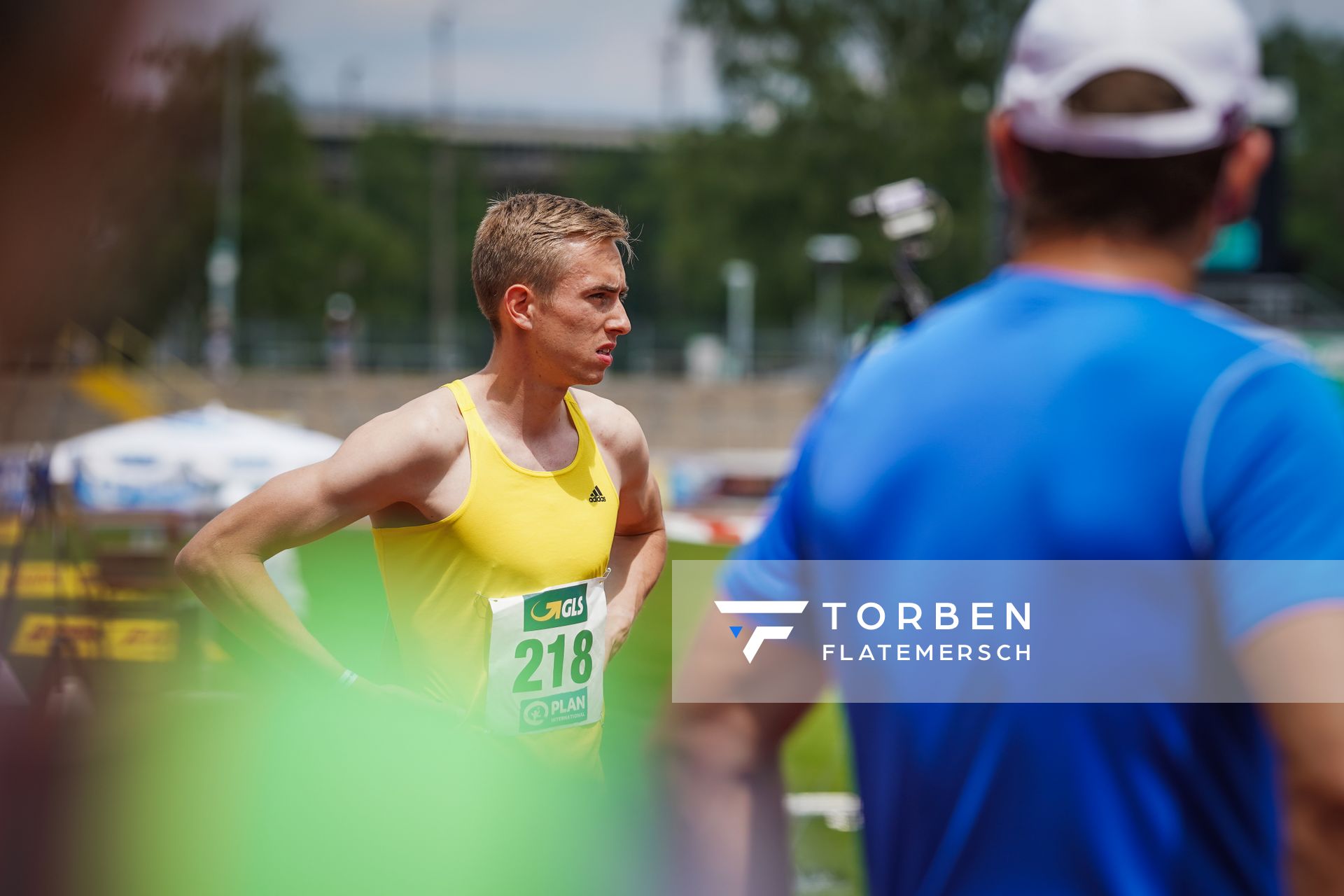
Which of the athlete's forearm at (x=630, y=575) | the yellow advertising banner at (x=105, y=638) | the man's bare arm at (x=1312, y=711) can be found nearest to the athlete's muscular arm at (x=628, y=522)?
the athlete's forearm at (x=630, y=575)

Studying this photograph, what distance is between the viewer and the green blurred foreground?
221 centimetres

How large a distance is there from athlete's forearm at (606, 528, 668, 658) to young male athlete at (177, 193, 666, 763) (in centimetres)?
6

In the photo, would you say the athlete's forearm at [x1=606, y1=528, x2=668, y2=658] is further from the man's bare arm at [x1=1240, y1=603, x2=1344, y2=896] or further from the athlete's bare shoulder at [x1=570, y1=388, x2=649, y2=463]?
the man's bare arm at [x1=1240, y1=603, x2=1344, y2=896]

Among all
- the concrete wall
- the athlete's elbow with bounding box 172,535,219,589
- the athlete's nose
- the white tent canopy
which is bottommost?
the athlete's elbow with bounding box 172,535,219,589

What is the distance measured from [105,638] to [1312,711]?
6.75 metres

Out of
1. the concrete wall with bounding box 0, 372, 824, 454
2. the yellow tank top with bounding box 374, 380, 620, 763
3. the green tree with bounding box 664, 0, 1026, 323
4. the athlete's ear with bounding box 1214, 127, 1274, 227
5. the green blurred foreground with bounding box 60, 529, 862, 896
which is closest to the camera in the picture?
the athlete's ear with bounding box 1214, 127, 1274, 227

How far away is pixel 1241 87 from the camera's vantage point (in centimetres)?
110

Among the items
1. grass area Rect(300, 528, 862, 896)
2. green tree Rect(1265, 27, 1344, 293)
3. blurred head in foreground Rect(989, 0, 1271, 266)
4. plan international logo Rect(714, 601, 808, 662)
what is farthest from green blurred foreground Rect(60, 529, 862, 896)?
green tree Rect(1265, 27, 1344, 293)

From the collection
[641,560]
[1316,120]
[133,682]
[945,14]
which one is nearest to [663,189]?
[945,14]

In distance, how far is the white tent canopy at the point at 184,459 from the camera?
6.38 m

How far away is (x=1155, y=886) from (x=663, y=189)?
37685 millimetres

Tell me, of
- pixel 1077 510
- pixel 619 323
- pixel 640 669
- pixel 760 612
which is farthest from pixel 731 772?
pixel 640 669

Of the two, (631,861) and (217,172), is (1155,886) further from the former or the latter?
(217,172)

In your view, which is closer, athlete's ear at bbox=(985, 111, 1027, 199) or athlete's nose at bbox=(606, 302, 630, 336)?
athlete's ear at bbox=(985, 111, 1027, 199)
